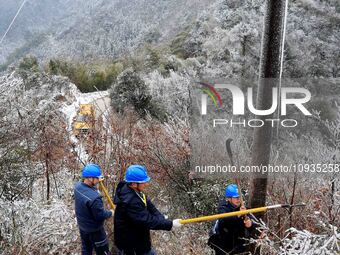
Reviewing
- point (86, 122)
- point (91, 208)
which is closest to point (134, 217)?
point (91, 208)

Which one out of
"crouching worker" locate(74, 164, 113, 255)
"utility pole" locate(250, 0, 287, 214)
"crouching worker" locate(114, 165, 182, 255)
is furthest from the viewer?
"crouching worker" locate(74, 164, 113, 255)

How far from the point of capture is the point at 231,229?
14.2ft

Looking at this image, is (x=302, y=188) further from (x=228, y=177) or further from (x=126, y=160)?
(x=126, y=160)

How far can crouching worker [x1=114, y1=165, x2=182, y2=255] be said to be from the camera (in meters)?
3.87

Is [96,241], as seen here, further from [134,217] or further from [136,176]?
[136,176]

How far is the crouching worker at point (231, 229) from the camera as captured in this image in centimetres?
428

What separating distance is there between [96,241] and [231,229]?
5.64 ft

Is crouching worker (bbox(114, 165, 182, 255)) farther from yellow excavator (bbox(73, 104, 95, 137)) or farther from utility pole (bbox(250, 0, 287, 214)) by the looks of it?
yellow excavator (bbox(73, 104, 95, 137))

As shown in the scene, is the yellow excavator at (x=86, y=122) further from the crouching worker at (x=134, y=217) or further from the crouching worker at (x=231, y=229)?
the crouching worker at (x=231, y=229)

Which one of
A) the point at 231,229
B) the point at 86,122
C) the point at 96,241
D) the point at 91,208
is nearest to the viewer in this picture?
the point at 231,229

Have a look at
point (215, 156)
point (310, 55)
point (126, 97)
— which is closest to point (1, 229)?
point (215, 156)

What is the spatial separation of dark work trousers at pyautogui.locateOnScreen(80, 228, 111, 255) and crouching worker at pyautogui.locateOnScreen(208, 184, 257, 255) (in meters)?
1.39

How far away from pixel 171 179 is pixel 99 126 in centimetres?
218

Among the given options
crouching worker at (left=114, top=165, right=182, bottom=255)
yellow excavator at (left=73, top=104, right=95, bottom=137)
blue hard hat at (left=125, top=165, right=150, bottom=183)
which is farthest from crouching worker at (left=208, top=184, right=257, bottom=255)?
yellow excavator at (left=73, top=104, right=95, bottom=137)
